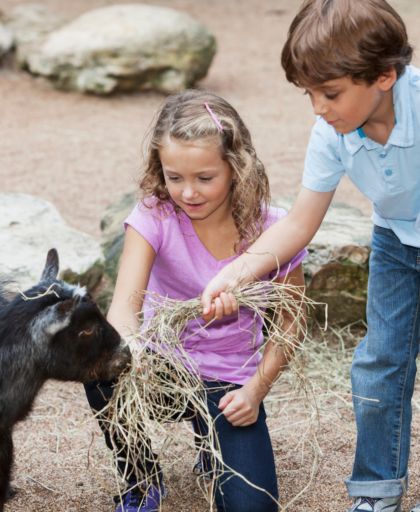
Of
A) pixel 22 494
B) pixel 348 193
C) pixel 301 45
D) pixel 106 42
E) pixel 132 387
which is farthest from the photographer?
pixel 106 42

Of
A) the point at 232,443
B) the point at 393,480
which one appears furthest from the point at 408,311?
the point at 232,443

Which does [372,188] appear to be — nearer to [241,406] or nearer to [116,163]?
[241,406]

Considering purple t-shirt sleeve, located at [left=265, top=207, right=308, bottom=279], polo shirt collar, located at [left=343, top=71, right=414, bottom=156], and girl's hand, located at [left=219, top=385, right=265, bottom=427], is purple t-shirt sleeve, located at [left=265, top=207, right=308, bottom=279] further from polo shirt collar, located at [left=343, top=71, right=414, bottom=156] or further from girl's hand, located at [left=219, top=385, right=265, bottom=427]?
polo shirt collar, located at [left=343, top=71, right=414, bottom=156]

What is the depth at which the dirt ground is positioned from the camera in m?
2.96

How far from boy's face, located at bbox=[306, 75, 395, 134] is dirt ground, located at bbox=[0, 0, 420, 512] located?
1.51 m

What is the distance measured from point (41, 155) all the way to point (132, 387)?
6.05 meters

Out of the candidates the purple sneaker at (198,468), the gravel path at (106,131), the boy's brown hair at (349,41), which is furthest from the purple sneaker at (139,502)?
the gravel path at (106,131)

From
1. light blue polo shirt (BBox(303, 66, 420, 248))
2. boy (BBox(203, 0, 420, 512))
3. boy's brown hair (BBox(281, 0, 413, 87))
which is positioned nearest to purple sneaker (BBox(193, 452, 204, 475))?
boy (BBox(203, 0, 420, 512))

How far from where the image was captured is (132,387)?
2.46 m

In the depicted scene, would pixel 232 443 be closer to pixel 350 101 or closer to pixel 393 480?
pixel 393 480

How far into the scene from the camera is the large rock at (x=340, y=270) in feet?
13.7

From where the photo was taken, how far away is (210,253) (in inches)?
112

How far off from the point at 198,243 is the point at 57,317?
31.8 inches

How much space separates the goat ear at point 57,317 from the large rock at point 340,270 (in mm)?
2226
